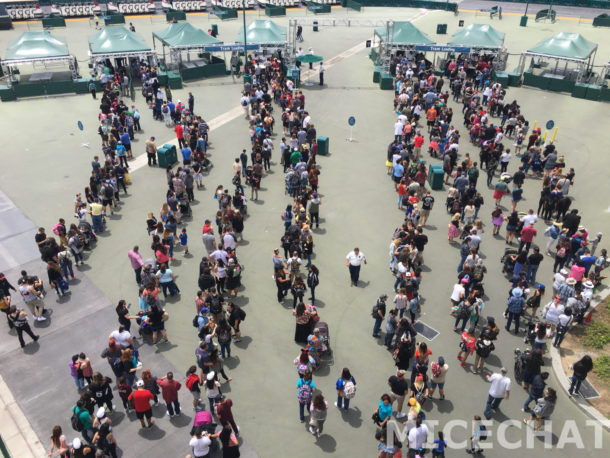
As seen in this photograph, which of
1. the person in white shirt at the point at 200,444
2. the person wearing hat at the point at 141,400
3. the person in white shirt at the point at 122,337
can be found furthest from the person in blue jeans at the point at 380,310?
the person in white shirt at the point at 122,337

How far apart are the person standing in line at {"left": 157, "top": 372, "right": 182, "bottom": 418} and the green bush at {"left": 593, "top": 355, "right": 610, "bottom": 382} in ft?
32.3

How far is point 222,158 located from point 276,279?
10.6 metres

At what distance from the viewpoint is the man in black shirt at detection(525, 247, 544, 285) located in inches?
563

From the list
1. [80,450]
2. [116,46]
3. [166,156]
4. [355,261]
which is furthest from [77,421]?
[116,46]

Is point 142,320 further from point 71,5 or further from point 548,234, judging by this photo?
point 71,5

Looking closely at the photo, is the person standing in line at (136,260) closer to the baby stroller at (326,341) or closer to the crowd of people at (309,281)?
the crowd of people at (309,281)

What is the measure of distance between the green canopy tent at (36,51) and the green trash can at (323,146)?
18325 millimetres

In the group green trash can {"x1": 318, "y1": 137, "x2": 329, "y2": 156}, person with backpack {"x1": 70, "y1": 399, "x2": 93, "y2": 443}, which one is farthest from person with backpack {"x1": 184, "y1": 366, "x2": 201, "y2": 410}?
green trash can {"x1": 318, "y1": 137, "x2": 329, "y2": 156}

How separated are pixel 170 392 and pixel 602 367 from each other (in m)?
10.2

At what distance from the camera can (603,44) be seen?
4278cm

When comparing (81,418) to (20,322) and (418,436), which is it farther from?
(418,436)

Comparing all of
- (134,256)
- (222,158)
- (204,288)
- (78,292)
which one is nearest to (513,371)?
(204,288)

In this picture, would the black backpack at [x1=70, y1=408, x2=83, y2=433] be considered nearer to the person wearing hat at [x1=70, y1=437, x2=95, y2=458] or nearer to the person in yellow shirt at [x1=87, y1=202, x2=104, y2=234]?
the person wearing hat at [x1=70, y1=437, x2=95, y2=458]

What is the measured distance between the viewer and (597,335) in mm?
13203
